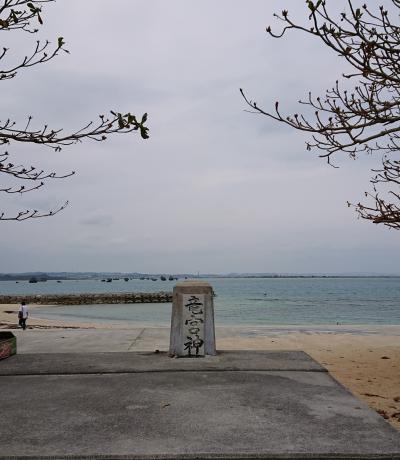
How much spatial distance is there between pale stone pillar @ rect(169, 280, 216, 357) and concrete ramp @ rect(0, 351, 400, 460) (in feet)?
2.51

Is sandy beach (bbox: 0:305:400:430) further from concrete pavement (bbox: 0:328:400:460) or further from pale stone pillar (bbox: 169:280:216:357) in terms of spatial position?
pale stone pillar (bbox: 169:280:216:357)

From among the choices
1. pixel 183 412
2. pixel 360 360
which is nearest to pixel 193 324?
pixel 183 412

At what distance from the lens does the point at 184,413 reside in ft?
18.6

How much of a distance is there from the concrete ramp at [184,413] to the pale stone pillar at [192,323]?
0.77 meters

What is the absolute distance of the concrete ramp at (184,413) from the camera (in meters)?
4.45

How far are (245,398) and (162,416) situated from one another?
4.55 feet

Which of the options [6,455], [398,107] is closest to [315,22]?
[398,107]

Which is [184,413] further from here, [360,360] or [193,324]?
[360,360]

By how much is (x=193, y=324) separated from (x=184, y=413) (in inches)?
164

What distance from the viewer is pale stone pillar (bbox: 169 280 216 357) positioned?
974 centimetres

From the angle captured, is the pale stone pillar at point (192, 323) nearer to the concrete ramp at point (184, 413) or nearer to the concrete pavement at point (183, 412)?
the concrete pavement at point (183, 412)

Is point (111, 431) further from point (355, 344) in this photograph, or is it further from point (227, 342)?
point (355, 344)

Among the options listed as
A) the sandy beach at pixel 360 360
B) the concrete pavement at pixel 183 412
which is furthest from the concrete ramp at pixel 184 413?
the sandy beach at pixel 360 360

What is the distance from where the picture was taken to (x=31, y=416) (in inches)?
219
